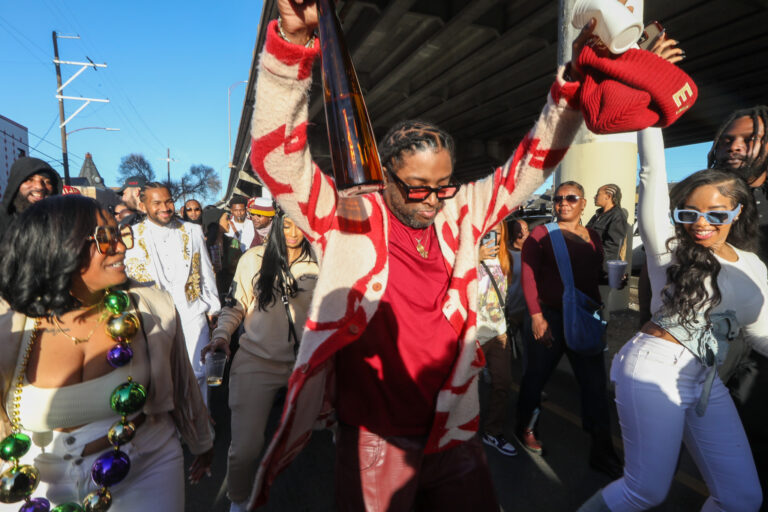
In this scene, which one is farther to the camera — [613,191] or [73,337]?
[613,191]

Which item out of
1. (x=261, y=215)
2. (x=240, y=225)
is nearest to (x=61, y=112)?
(x=240, y=225)

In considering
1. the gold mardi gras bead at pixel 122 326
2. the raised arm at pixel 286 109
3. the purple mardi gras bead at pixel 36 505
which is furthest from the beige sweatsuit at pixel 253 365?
the raised arm at pixel 286 109

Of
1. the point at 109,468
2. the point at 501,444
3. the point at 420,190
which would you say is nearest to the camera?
the point at 420,190

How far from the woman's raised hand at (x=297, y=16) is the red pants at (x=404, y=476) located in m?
1.34

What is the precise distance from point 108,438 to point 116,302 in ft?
1.78

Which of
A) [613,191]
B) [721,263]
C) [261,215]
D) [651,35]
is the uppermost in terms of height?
[651,35]

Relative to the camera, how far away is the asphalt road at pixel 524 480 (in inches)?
113

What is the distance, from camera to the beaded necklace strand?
1550mm

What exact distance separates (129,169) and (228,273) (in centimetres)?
5556

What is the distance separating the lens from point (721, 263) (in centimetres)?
201

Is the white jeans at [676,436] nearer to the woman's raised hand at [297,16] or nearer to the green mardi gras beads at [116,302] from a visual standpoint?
the woman's raised hand at [297,16]

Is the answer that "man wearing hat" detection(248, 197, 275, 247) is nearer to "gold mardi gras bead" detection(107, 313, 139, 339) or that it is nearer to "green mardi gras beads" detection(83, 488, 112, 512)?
"gold mardi gras bead" detection(107, 313, 139, 339)

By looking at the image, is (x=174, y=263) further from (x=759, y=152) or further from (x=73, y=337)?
(x=759, y=152)

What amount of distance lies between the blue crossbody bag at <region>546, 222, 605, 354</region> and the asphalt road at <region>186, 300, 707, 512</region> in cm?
92
